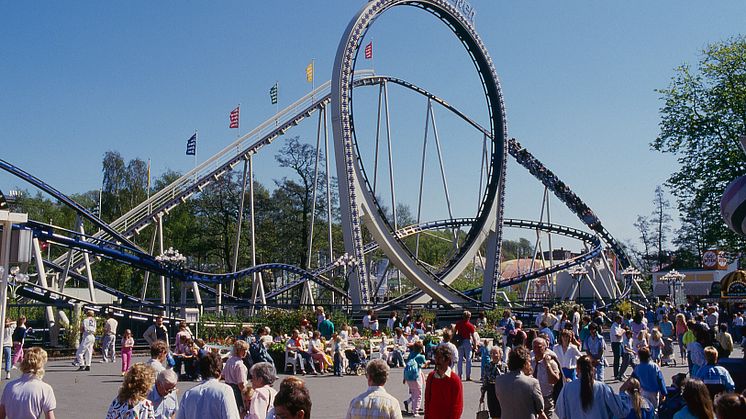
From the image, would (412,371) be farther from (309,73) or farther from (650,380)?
(309,73)

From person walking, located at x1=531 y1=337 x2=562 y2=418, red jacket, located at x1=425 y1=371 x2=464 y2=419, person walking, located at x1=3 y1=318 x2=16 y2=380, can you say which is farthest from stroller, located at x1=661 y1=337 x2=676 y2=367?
person walking, located at x1=3 y1=318 x2=16 y2=380

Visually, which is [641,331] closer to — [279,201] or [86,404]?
[86,404]

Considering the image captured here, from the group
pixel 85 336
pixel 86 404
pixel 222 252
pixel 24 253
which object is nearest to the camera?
pixel 24 253

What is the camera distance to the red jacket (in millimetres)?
6473

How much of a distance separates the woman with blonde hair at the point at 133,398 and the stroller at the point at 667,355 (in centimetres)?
1536

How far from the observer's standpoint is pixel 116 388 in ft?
45.6

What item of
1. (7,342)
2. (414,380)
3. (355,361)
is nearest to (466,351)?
(355,361)

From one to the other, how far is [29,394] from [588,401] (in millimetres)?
4507

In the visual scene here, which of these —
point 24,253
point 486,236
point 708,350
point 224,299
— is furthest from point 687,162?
point 24,253

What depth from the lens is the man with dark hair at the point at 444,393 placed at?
21.2ft

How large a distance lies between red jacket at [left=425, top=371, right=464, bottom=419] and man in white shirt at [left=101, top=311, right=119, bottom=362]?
13.6 m

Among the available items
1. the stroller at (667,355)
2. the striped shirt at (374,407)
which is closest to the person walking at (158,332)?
the stroller at (667,355)

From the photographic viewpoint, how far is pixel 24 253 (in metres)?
8.26

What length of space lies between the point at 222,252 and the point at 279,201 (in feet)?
17.1
